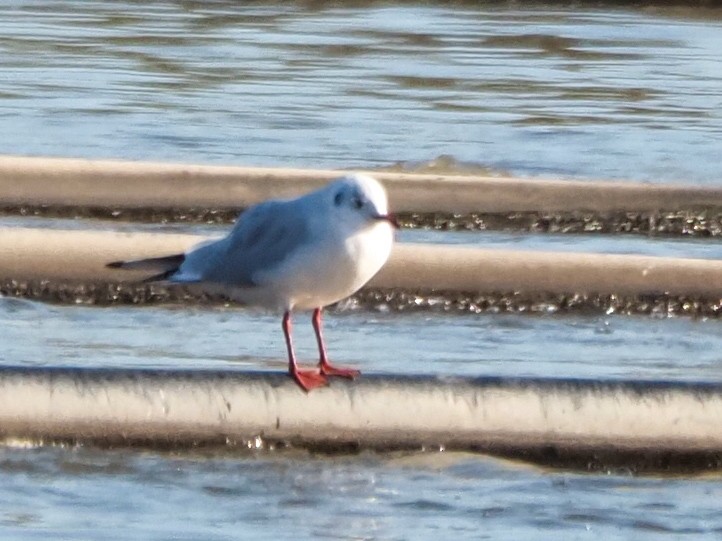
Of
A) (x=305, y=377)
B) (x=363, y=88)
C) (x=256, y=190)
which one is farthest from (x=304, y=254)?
(x=363, y=88)

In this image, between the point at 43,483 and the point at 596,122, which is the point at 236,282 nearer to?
the point at 43,483

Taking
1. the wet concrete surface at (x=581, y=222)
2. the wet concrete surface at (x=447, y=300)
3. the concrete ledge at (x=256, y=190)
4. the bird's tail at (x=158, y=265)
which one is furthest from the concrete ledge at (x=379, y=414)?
the wet concrete surface at (x=581, y=222)

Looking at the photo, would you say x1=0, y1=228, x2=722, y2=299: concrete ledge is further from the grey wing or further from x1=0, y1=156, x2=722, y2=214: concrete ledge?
the grey wing

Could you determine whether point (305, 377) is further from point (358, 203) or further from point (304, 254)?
point (358, 203)

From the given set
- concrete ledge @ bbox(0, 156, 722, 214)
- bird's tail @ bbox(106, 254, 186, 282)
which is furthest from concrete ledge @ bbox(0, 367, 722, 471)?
concrete ledge @ bbox(0, 156, 722, 214)

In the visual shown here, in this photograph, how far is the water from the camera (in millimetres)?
3578

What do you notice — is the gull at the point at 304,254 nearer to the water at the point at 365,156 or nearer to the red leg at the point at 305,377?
the red leg at the point at 305,377

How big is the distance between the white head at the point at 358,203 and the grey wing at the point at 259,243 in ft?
0.28

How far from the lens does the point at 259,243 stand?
402 cm

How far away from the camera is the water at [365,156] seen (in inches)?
141

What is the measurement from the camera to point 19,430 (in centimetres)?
381

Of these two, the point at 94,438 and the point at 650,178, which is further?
the point at 650,178

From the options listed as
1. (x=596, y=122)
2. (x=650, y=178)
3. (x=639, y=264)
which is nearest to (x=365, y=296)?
(x=639, y=264)

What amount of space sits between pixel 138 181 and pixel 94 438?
10.4 feet
